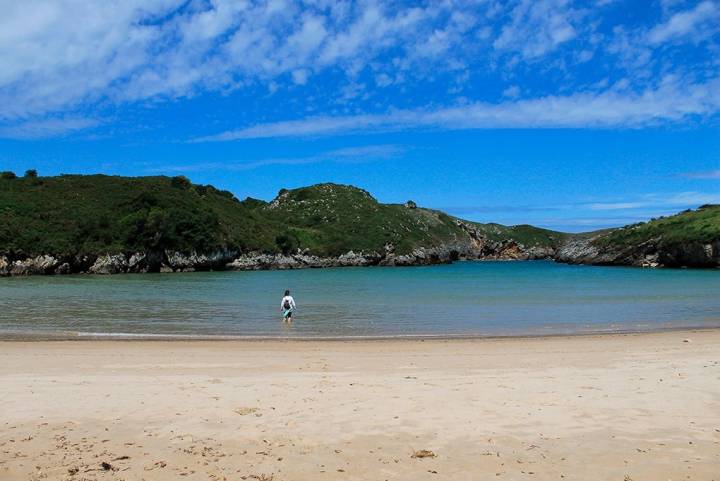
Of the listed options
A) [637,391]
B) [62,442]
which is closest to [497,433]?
[637,391]

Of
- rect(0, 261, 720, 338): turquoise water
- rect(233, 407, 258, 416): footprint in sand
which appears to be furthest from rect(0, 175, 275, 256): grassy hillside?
rect(233, 407, 258, 416): footprint in sand

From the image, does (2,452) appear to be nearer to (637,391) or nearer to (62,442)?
(62,442)

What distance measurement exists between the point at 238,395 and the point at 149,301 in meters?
28.1

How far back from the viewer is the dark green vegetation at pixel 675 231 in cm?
10688

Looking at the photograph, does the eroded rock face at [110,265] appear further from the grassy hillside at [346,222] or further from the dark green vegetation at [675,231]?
the dark green vegetation at [675,231]

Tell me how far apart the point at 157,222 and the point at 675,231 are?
101 metres

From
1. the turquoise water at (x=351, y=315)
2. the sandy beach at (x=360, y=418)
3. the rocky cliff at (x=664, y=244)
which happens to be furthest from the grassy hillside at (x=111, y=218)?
the sandy beach at (x=360, y=418)

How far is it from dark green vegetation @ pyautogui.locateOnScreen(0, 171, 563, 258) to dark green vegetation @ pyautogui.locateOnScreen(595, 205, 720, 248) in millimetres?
49361

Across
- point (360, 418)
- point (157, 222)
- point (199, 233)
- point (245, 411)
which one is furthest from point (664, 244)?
point (245, 411)

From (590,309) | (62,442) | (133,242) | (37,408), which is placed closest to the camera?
(62,442)

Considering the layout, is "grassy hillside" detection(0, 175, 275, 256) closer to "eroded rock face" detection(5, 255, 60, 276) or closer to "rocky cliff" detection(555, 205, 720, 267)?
"eroded rock face" detection(5, 255, 60, 276)

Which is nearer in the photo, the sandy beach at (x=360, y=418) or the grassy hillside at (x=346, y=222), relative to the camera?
the sandy beach at (x=360, y=418)

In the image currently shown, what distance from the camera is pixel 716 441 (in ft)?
23.8

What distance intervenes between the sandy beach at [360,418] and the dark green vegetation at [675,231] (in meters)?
107
